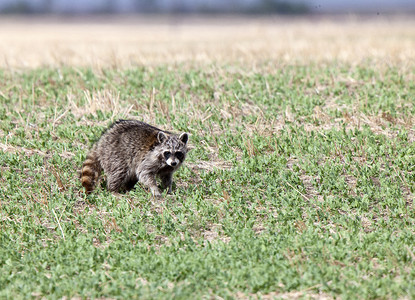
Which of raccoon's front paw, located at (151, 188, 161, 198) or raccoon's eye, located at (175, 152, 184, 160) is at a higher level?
raccoon's eye, located at (175, 152, 184, 160)

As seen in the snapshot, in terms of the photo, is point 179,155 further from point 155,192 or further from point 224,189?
point 224,189

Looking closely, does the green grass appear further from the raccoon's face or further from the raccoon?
the raccoon's face

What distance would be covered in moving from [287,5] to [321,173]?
4111 inches

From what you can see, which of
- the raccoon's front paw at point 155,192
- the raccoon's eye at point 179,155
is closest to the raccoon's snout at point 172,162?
the raccoon's eye at point 179,155

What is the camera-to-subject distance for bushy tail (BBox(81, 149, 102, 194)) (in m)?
9.41

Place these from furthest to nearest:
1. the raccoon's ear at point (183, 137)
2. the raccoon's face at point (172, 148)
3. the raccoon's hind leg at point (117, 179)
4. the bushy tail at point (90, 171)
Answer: the raccoon's hind leg at point (117, 179)
the raccoon's ear at point (183, 137)
the bushy tail at point (90, 171)
the raccoon's face at point (172, 148)

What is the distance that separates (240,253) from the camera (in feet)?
24.4

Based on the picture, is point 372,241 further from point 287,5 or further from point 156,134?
point 287,5

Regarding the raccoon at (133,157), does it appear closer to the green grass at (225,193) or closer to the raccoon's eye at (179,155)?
the raccoon's eye at (179,155)

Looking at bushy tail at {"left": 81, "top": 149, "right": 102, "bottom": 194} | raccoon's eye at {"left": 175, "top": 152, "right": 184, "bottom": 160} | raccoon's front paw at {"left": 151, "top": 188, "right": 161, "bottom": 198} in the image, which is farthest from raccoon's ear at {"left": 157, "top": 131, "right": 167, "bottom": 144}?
bushy tail at {"left": 81, "top": 149, "right": 102, "bottom": 194}

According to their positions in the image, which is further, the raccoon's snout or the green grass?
the raccoon's snout

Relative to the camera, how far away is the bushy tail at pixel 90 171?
9414 millimetres

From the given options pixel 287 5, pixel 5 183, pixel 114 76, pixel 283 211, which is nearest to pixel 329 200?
pixel 283 211

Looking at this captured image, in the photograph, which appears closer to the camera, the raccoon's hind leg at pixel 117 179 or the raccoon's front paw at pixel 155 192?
the raccoon's front paw at pixel 155 192
